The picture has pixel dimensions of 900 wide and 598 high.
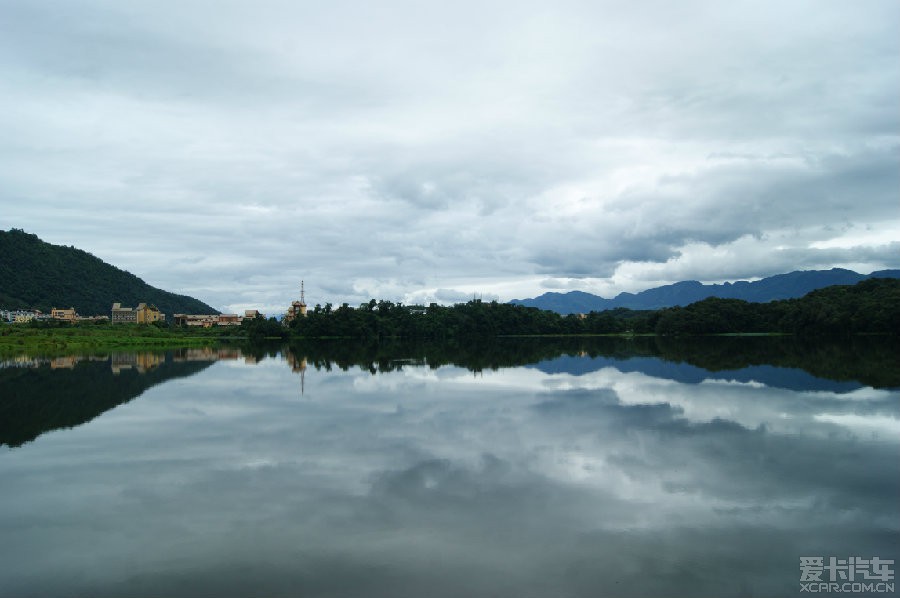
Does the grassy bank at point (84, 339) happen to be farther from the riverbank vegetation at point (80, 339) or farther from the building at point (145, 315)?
the building at point (145, 315)

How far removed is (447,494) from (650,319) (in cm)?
11325

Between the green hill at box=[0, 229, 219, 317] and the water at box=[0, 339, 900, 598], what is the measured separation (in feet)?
477

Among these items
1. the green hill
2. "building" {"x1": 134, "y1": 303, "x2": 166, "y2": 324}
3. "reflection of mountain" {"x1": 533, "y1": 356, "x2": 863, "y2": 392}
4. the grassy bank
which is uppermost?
the green hill

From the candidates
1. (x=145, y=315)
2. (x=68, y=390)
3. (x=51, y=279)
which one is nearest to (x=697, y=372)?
(x=68, y=390)

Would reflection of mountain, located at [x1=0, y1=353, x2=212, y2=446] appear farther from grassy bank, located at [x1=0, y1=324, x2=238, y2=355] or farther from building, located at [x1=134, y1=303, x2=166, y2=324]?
building, located at [x1=134, y1=303, x2=166, y2=324]

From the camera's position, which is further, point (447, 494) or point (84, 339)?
point (84, 339)

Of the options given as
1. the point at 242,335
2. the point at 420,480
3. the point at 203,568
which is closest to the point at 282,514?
the point at 203,568

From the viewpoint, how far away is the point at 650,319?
118m

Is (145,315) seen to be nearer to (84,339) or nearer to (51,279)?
(51,279)

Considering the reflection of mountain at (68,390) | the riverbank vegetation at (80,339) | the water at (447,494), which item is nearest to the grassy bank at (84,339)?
the riverbank vegetation at (80,339)

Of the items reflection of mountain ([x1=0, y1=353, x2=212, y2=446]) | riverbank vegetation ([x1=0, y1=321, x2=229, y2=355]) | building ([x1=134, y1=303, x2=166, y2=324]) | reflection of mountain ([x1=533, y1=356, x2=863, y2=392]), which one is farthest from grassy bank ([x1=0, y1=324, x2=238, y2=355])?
reflection of mountain ([x1=533, y1=356, x2=863, y2=392])

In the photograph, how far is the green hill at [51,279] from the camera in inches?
5600

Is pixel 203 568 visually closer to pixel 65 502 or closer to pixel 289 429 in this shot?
pixel 65 502

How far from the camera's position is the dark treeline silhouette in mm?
81169
